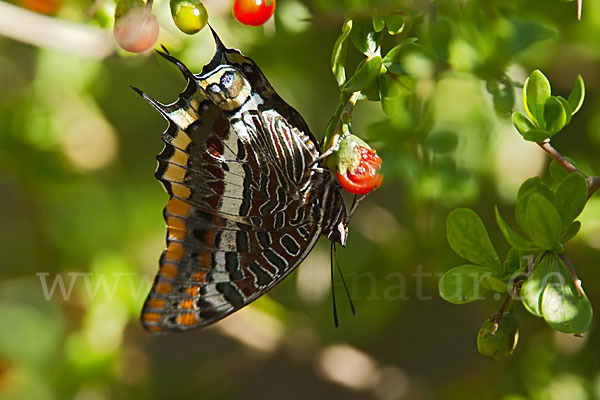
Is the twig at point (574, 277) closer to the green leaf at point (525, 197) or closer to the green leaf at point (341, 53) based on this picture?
the green leaf at point (525, 197)

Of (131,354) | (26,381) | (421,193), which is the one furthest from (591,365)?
(26,381)

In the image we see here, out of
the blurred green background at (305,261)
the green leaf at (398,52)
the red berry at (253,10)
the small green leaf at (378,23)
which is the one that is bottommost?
the blurred green background at (305,261)

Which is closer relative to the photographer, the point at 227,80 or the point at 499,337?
the point at 499,337

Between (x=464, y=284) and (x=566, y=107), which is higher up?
(x=566, y=107)

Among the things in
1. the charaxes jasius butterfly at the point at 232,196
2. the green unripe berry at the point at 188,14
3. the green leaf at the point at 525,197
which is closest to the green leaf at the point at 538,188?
the green leaf at the point at 525,197

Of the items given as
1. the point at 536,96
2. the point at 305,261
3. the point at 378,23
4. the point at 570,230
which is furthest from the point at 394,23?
the point at 305,261

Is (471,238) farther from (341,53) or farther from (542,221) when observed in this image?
(341,53)
